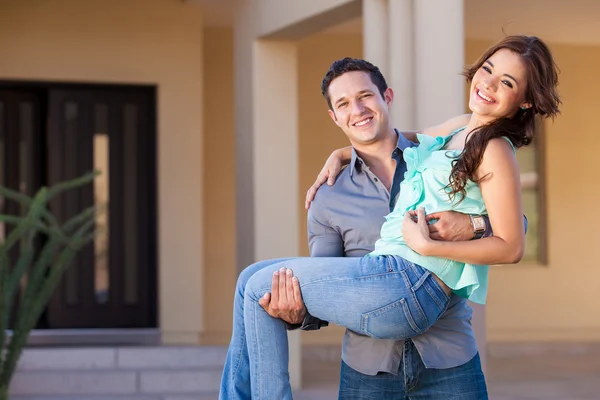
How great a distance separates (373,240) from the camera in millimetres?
2428

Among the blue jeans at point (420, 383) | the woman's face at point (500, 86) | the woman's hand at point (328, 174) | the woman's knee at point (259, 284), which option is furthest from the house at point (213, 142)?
the woman's knee at point (259, 284)

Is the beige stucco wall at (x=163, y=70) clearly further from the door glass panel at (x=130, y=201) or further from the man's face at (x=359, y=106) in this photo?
the man's face at (x=359, y=106)

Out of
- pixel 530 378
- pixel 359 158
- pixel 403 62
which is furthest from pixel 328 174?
pixel 530 378

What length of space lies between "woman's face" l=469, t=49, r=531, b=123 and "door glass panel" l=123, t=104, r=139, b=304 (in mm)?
5793

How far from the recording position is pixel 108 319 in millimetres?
7605

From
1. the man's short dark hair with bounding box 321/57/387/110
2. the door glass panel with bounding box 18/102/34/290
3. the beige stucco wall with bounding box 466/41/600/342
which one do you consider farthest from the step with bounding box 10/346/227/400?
the man's short dark hair with bounding box 321/57/387/110

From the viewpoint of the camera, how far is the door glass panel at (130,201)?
7688mm

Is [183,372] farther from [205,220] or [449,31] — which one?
[449,31]

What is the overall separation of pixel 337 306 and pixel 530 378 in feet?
17.3

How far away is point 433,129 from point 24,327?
2.97 metres

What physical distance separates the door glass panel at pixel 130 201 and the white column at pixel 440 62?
3.57 m

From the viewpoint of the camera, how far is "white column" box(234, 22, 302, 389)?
250 inches

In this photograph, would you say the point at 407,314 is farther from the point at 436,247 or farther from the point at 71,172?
the point at 71,172

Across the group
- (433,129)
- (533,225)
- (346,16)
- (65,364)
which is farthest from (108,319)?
(433,129)
